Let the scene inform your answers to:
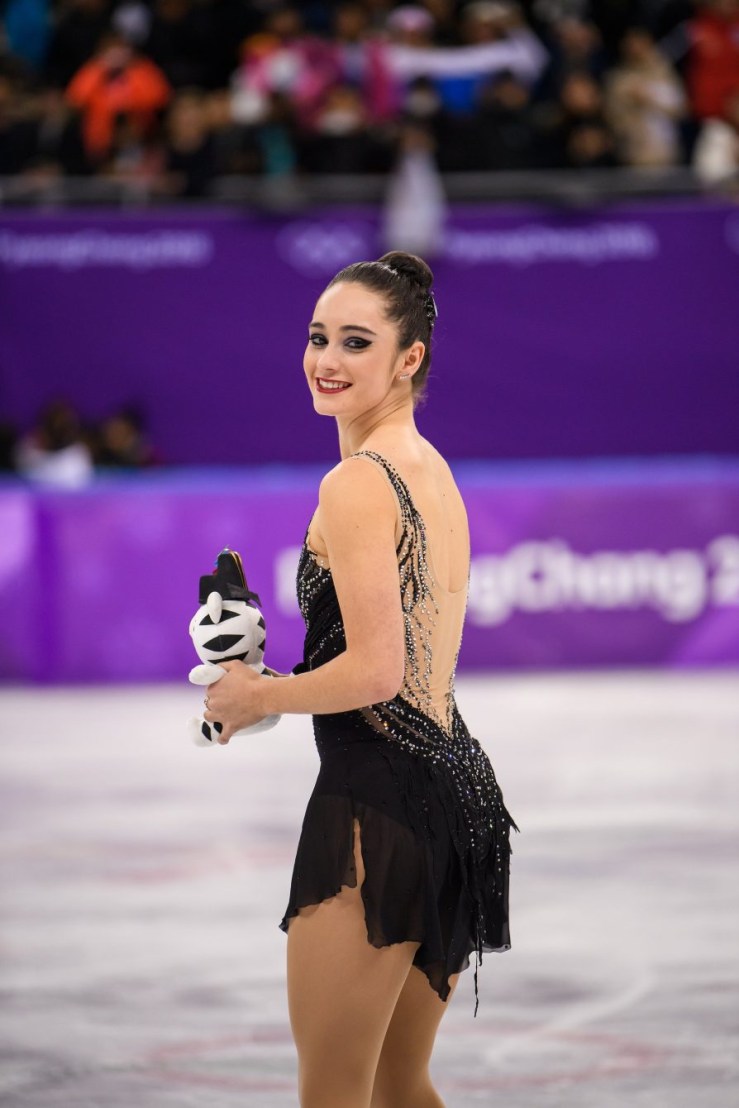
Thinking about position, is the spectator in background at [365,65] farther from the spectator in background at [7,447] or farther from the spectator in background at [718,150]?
the spectator in background at [7,447]

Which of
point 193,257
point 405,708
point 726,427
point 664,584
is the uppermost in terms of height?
point 193,257

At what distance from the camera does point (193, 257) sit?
13.4 m

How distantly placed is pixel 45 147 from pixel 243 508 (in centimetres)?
402

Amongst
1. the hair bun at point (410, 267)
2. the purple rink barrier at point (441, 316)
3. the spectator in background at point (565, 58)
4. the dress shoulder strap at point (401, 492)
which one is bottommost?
the dress shoulder strap at point (401, 492)

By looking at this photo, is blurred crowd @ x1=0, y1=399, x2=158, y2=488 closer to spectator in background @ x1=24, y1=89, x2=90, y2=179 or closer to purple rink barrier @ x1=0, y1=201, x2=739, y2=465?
purple rink barrier @ x1=0, y1=201, x2=739, y2=465

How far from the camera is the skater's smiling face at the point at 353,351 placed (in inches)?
117

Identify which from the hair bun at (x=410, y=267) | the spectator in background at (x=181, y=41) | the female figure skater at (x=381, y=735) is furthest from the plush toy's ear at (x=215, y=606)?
the spectator in background at (x=181, y=41)

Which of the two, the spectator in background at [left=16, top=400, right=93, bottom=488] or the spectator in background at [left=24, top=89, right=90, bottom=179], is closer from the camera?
the spectator in background at [left=16, top=400, right=93, bottom=488]

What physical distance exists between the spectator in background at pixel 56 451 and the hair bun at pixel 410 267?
9.63 metres

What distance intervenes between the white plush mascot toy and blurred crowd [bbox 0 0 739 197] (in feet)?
33.8

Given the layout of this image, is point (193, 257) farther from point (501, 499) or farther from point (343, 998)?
point (343, 998)

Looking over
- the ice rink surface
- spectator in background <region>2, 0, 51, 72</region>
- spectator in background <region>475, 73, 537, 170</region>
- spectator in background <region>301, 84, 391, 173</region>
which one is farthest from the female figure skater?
spectator in background <region>2, 0, 51, 72</region>

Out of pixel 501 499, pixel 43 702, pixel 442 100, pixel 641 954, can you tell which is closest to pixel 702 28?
pixel 442 100

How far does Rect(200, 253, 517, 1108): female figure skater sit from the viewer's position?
279 cm
